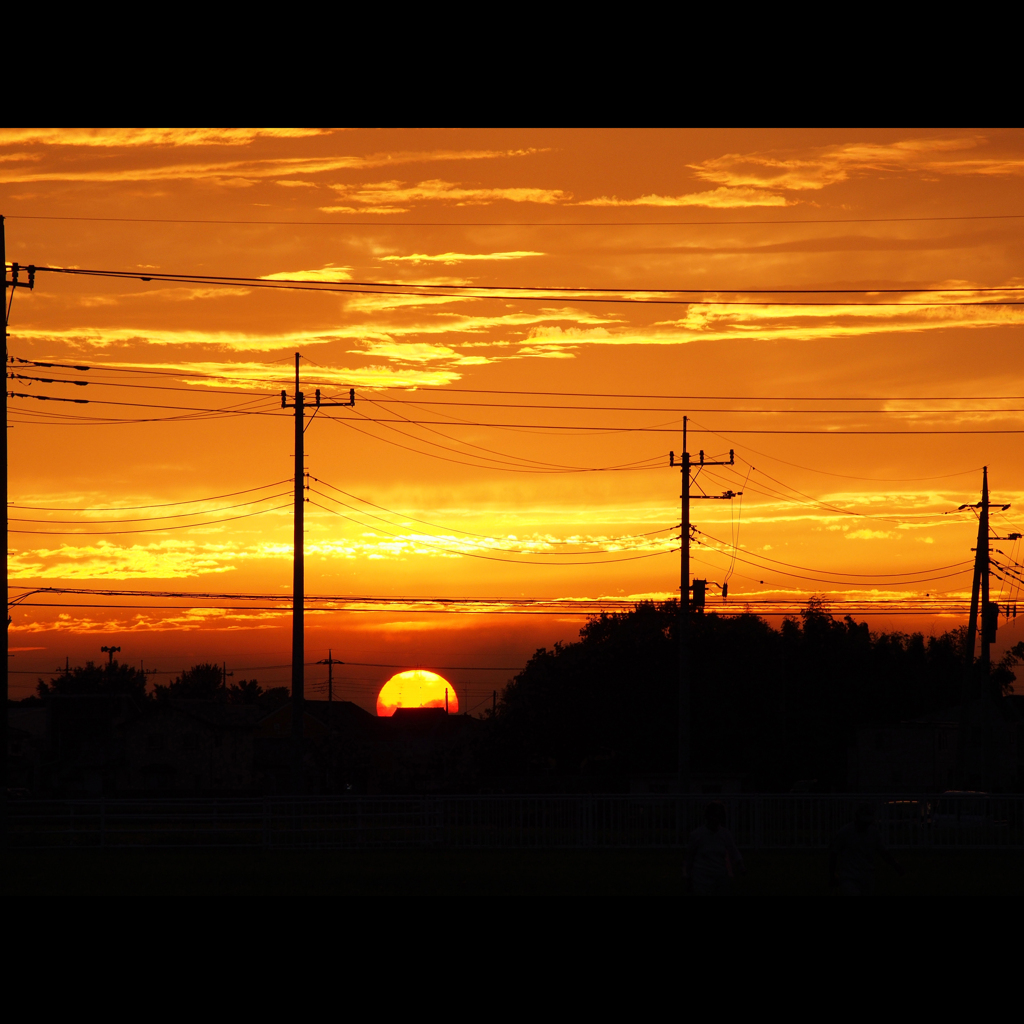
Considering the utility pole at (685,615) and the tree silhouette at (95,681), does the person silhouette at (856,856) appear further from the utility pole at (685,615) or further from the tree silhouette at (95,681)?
the tree silhouette at (95,681)

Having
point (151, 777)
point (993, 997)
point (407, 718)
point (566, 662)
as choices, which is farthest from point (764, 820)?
point (407, 718)

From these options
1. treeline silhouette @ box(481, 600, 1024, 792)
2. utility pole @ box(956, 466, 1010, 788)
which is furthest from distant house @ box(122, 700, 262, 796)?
utility pole @ box(956, 466, 1010, 788)

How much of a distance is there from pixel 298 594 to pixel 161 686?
135244mm

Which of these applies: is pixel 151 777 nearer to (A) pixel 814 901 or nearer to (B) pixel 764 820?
(B) pixel 764 820

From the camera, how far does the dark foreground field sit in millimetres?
21938

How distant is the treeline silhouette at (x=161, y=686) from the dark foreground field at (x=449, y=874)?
107 meters

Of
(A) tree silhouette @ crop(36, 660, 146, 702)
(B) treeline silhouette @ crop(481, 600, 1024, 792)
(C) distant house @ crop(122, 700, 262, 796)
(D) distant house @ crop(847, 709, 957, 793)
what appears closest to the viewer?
(B) treeline silhouette @ crop(481, 600, 1024, 792)

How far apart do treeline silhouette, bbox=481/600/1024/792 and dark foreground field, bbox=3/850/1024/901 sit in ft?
144

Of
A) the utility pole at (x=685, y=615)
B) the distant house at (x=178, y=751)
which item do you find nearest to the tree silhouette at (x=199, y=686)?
the distant house at (x=178, y=751)

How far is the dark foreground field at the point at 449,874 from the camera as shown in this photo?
2194cm

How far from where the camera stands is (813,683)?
86312 millimetres

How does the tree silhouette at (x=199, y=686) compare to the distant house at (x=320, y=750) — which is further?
the tree silhouette at (x=199, y=686)

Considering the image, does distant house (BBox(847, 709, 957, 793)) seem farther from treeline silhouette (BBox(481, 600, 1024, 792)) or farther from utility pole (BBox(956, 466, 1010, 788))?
utility pole (BBox(956, 466, 1010, 788))
